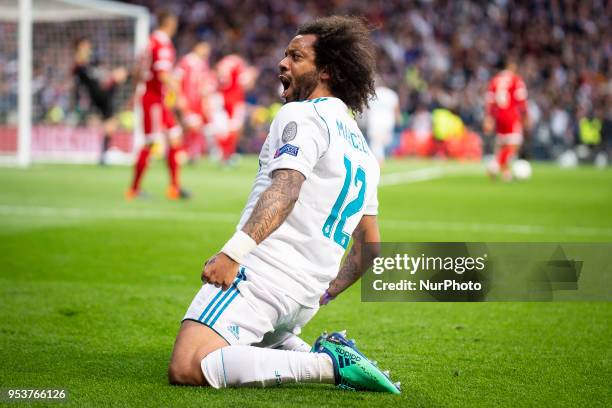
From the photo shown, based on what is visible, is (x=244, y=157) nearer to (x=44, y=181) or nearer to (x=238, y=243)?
(x=44, y=181)

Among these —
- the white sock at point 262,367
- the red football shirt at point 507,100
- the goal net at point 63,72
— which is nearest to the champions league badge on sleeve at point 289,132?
the white sock at point 262,367

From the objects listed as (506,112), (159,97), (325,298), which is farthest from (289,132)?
(506,112)

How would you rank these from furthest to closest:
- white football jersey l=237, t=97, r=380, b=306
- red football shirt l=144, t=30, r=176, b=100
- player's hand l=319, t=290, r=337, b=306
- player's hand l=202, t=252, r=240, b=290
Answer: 1. red football shirt l=144, t=30, r=176, b=100
2. player's hand l=319, t=290, r=337, b=306
3. white football jersey l=237, t=97, r=380, b=306
4. player's hand l=202, t=252, r=240, b=290

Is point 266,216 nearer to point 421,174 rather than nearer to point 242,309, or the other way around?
point 242,309

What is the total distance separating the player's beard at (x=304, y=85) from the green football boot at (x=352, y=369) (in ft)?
3.42

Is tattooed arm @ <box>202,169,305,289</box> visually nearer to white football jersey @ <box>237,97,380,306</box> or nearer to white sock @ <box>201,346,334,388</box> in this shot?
white football jersey @ <box>237,97,380,306</box>

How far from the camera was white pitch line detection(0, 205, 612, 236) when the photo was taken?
10312 millimetres

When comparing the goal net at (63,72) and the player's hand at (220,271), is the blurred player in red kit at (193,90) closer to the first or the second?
the goal net at (63,72)

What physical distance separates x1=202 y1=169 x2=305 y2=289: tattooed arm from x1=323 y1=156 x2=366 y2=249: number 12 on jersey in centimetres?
33

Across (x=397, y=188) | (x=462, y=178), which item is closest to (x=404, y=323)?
(x=397, y=188)

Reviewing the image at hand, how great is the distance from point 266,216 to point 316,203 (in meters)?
0.38

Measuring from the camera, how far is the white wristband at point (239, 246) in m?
3.46

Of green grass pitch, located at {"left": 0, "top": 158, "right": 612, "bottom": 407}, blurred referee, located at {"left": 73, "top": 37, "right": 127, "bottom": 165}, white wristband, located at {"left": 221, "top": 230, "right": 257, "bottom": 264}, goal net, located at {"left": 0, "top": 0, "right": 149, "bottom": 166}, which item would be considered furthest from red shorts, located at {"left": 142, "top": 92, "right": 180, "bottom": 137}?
white wristband, located at {"left": 221, "top": 230, "right": 257, "bottom": 264}

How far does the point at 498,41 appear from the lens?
3162 cm
